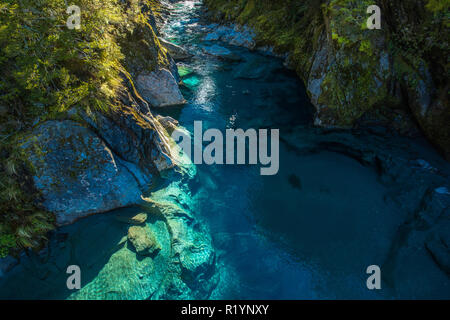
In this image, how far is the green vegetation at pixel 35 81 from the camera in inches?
192

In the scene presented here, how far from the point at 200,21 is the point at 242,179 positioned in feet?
80.1

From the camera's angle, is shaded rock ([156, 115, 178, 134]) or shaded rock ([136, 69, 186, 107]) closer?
shaded rock ([156, 115, 178, 134])

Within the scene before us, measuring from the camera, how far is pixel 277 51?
18156 mm

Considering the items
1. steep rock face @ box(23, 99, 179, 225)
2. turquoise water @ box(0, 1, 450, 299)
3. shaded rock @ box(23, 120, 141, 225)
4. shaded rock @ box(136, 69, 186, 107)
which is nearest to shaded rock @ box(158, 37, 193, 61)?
shaded rock @ box(136, 69, 186, 107)

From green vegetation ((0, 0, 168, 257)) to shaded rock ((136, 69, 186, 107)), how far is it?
14.5 feet

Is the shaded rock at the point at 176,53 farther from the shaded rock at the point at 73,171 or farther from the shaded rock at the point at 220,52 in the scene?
the shaded rock at the point at 73,171

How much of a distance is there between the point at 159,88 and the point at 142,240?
7.69 m

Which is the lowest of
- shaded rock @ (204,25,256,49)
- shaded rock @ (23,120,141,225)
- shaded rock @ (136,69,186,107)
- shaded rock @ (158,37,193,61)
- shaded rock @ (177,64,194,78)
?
shaded rock @ (23,120,141,225)

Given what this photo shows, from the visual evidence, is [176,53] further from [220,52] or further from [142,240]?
[142,240]

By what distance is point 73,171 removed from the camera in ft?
19.0

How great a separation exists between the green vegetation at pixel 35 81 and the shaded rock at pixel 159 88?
14.5 feet

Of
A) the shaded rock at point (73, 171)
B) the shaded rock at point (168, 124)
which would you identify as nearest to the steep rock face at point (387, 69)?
the shaded rock at point (168, 124)

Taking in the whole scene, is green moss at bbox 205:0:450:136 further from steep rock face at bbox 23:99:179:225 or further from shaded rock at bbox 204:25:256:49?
shaded rock at bbox 204:25:256:49

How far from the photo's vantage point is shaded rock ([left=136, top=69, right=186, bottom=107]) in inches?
418
